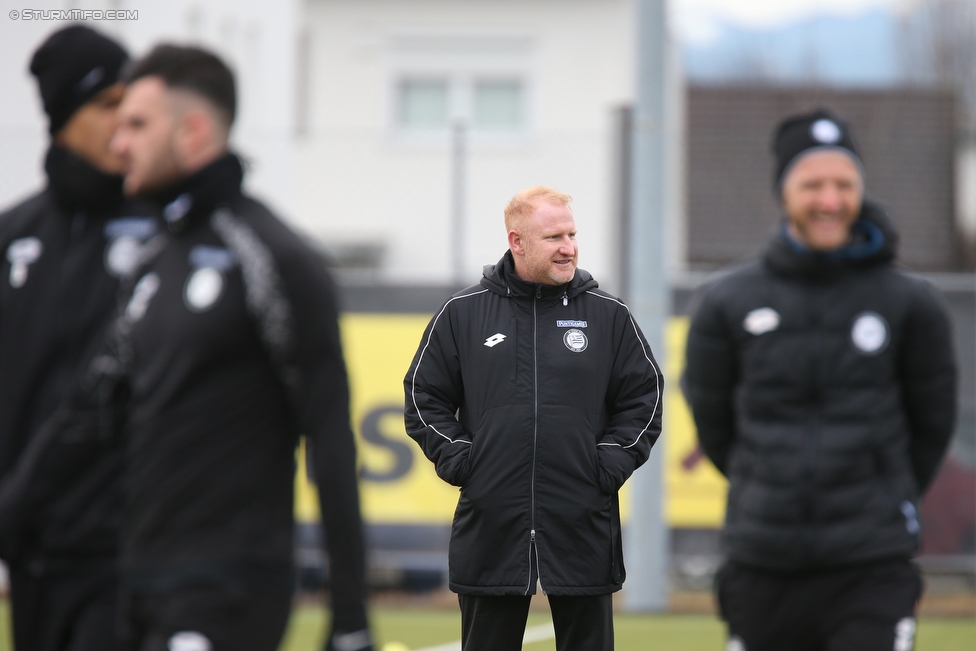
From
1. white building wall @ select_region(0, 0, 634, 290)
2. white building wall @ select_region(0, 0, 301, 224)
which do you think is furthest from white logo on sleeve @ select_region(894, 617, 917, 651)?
white building wall @ select_region(0, 0, 301, 224)

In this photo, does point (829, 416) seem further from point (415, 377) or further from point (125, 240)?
point (125, 240)

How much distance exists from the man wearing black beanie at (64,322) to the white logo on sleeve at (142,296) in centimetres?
52

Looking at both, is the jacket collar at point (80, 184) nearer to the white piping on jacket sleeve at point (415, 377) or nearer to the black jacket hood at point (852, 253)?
the white piping on jacket sleeve at point (415, 377)

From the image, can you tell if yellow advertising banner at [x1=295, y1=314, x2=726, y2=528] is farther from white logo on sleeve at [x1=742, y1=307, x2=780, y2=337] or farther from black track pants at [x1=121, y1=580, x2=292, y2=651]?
black track pants at [x1=121, y1=580, x2=292, y2=651]

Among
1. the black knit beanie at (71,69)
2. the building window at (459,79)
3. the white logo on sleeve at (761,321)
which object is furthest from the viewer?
the building window at (459,79)

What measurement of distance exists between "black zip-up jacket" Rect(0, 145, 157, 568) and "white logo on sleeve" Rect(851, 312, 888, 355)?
2.15m

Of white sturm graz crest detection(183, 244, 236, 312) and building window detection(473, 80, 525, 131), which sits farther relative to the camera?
building window detection(473, 80, 525, 131)

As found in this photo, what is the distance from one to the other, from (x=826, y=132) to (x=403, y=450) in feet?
22.6

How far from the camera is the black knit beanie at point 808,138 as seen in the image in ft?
13.5

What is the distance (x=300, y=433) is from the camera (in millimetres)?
3035

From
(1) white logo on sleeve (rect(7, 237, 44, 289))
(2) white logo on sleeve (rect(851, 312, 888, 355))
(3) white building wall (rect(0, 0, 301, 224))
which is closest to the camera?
(1) white logo on sleeve (rect(7, 237, 44, 289))

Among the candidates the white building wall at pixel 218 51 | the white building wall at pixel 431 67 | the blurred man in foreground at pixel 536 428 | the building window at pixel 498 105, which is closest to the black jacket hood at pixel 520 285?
the blurred man in foreground at pixel 536 428

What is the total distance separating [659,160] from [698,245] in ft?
34.7

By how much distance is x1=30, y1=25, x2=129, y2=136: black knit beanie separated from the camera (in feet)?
12.7
